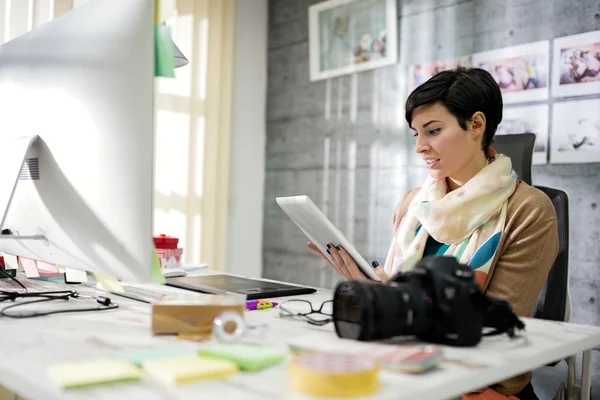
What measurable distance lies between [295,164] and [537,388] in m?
2.05

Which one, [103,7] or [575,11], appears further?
[575,11]

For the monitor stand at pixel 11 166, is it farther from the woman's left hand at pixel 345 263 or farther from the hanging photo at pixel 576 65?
the hanging photo at pixel 576 65

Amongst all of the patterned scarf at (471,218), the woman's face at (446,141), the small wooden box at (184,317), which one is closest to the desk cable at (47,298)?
the small wooden box at (184,317)

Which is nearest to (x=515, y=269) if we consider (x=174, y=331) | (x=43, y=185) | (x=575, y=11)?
(x=174, y=331)

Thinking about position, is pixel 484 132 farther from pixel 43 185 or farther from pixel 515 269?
pixel 43 185

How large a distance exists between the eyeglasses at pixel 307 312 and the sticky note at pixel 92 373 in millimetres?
390

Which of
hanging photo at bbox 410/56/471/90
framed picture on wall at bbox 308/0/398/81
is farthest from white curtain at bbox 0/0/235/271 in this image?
hanging photo at bbox 410/56/471/90

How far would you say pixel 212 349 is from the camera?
0.70 m

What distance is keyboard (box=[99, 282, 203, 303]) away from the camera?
1.18 metres

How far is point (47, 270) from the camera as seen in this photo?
135 cm

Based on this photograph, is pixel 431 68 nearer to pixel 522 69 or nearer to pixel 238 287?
pixel 522 69

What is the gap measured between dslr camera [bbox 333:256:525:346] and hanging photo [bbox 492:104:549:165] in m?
1.71

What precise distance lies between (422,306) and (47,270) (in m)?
0.94

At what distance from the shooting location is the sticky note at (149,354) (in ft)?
2.19
